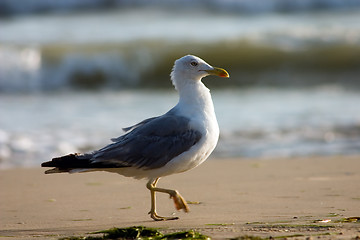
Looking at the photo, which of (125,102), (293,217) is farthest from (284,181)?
(125,102)

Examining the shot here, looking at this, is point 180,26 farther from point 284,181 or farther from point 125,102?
point 284,181

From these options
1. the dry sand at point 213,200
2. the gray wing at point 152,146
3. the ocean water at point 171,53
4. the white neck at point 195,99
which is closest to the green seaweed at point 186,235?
the dry sand at point 213,200

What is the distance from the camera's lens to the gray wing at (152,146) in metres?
4.36

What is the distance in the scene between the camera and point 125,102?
37.1 feet

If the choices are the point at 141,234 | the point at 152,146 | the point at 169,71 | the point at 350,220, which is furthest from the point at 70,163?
the point at 169,71

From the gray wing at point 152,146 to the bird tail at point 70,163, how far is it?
0.05 m

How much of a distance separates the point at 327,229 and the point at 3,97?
9653 millimetres

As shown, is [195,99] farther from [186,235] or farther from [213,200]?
[186,235]

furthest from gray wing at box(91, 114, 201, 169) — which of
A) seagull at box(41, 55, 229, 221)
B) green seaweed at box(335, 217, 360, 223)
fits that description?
green seaweed at box(335, 217, 360, 223)

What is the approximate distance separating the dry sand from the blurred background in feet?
3.02

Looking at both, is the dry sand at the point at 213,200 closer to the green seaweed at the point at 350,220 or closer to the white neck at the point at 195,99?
the green seaweed at the point at 350,220

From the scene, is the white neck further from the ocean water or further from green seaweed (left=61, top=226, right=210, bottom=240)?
the ocean water

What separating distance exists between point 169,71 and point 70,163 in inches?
416

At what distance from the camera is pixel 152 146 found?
14.5ft
